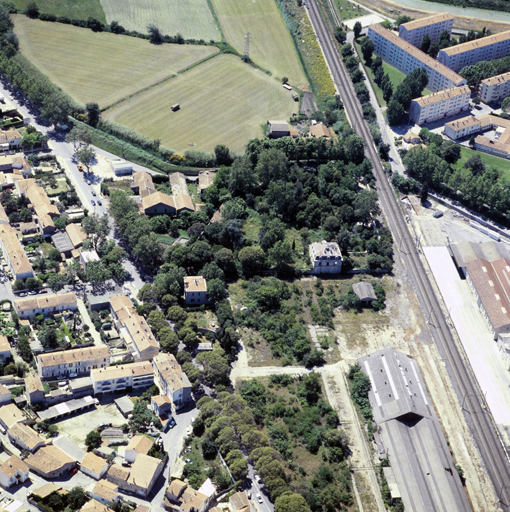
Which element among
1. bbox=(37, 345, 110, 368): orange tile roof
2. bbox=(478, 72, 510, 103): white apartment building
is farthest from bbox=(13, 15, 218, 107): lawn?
bbox=(37, 345, 110, 368): orange tile roof

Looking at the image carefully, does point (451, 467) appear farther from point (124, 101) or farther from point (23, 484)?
point (124, 101)

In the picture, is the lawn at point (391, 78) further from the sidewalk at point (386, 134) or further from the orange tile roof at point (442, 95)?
the orange tile roof at point (442, 95)

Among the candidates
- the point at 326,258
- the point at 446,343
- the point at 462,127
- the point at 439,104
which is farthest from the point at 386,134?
the point at 446,343

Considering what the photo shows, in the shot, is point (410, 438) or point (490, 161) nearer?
point (410, 438)

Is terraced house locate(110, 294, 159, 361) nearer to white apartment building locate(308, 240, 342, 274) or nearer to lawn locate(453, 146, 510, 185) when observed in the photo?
white apartment building locate(308, 240, 342, 274)

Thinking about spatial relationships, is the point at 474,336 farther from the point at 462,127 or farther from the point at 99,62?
the point at 99,62

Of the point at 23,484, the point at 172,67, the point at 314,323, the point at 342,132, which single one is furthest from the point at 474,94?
the point at 23,484

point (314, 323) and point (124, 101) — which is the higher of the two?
point (124, 101)
